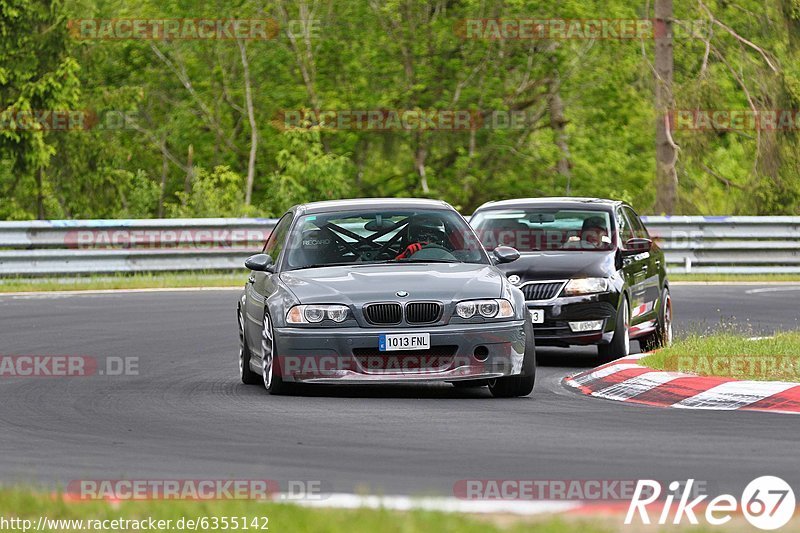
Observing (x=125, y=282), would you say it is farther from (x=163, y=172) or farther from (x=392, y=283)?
(x=163, y=172)

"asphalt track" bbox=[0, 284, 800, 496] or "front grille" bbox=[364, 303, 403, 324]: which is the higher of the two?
"front grille" bbox=[364, 303, 403, 324]

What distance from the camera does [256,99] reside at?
44.1 metres

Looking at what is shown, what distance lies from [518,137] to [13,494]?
3707 cm

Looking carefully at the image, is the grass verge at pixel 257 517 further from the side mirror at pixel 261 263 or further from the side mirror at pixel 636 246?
the side mirror at pixel 636 246

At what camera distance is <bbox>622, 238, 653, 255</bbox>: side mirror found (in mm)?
16156

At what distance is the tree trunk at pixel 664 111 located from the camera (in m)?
34.6

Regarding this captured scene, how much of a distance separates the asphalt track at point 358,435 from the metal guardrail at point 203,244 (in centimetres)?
1115

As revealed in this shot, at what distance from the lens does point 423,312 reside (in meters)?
12.2

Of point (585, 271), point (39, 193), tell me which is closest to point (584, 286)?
point (585, 271)

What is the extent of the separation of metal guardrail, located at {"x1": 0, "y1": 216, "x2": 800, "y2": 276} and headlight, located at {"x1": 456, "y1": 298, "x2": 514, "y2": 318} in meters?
15.7

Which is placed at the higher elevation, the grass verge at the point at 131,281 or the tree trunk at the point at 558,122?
the tree trunk at the point at 558,122
